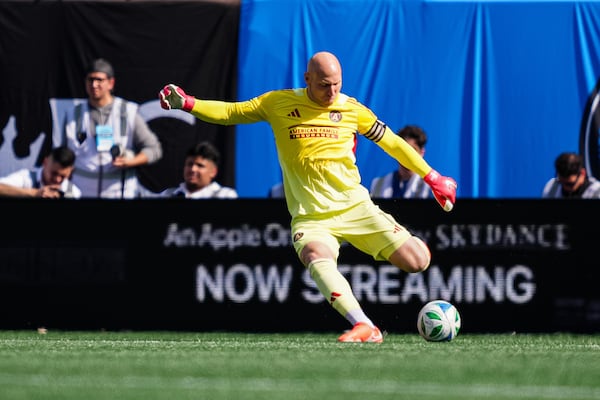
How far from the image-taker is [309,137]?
9781mm

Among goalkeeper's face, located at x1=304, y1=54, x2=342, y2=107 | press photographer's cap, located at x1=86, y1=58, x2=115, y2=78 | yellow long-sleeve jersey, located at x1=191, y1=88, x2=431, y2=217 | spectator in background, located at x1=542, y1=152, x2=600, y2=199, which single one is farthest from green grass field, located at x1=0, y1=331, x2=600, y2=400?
press photographer's cap, located at x1=86, y1=58, x2=115, y2=78

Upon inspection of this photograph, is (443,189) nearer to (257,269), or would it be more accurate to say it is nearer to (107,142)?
(257,269)

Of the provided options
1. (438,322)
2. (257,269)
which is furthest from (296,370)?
(257,269)

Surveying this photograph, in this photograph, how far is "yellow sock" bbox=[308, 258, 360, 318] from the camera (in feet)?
30.0

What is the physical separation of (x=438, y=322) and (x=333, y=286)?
0.80 meters

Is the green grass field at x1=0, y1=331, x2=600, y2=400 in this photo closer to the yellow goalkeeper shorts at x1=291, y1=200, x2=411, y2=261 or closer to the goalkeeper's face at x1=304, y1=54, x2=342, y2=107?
the yellow goalkeeper shorts at x1=291, y1=200, x2=411, y2=261

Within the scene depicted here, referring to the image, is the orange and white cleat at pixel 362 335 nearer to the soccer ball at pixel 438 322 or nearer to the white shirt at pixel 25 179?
the soccer ball at pixel 438 322

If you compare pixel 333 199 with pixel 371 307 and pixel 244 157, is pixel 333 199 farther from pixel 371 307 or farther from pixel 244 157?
pixel 244 157

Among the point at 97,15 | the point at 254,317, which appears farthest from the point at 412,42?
the point at 254,317

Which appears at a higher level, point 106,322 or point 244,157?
point 244,157

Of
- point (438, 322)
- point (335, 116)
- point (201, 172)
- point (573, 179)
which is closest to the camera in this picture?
point (438, 322)

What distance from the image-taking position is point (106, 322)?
11734 mm

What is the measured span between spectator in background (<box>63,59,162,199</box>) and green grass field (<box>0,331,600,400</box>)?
5.07 m

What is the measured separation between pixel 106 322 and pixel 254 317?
1333mm
